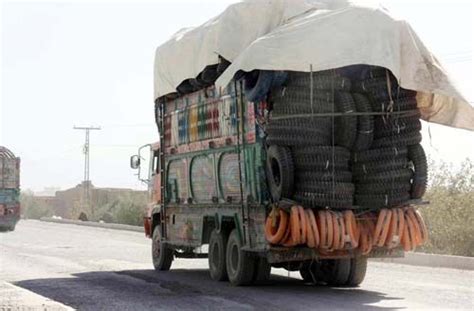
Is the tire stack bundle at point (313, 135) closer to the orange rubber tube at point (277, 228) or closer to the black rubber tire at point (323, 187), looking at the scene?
the black rubber tire at point (323, 187)

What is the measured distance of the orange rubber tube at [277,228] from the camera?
508 inches

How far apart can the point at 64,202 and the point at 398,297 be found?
313 feet

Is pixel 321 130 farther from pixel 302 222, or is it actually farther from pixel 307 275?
pixel 307 275

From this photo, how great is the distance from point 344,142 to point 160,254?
23.1 ft

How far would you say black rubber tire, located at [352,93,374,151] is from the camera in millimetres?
13195

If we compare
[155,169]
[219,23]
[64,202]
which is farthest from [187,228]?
Answer: [64,202]

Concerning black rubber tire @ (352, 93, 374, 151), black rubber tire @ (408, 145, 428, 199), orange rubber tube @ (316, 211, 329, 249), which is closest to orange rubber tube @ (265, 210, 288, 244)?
orange rubber tube @ (316, 211, 329, 249)

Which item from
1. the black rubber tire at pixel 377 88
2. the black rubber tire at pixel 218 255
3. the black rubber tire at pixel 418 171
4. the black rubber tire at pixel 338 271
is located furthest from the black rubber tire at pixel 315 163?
the black rubber tire at pixel 218 255

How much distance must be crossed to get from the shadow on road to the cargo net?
1.22 m

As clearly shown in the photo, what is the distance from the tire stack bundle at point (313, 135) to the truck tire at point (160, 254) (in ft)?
21.1

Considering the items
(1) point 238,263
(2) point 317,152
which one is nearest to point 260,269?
(1) point 238,263

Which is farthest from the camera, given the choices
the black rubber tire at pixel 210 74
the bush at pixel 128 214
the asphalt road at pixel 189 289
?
the bush at pixel 128 214

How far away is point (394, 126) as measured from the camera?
1341cm

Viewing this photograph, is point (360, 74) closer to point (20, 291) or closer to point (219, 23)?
point (219, 23)
